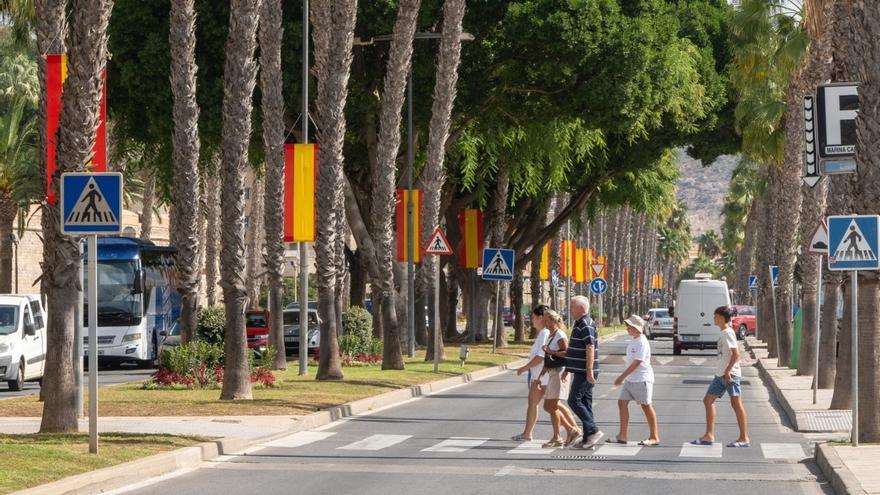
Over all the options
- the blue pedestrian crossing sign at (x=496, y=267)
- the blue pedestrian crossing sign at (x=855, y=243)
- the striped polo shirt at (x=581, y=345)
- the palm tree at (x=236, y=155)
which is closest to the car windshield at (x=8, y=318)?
the palm tree at (x=236, y=155)

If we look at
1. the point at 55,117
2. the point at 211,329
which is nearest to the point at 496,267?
the point at 211,329

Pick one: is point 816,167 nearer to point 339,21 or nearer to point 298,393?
point 298,393

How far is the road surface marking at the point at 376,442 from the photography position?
1914cm

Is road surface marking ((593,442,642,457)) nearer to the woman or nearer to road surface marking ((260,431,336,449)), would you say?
the woman

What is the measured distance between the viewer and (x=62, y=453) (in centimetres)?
1577

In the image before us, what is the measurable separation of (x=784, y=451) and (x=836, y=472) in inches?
167

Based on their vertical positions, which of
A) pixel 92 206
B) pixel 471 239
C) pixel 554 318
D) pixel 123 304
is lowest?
pixel 123 304

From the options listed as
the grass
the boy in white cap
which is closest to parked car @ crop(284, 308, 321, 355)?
the boy in white cap

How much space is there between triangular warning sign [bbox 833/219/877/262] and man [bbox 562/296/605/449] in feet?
10.1

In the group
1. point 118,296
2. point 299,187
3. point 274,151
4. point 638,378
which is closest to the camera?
point 638,378

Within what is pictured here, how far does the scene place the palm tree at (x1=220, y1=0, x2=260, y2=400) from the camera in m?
25.1

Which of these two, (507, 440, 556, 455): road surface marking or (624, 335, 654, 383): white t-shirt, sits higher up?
(624, 335, 654, 383): white t-shirt

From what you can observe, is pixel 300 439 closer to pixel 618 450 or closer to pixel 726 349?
pixel 618 450

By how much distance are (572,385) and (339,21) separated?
15006 mm
